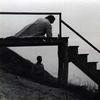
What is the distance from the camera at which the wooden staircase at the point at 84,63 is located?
2889 cm

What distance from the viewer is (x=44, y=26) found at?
27750mm

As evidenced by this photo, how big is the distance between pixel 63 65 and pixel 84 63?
1069mm

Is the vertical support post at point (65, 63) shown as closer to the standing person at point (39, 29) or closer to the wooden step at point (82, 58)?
the wooden step at point (82, 58)

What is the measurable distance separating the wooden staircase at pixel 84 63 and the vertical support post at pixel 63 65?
1.04 ft

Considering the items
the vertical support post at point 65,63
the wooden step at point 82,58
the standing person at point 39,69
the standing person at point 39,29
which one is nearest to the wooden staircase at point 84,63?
the wooden step at point 82,58

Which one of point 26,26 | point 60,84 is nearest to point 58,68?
point 60,84

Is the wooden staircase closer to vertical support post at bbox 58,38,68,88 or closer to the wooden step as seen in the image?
the wooden step

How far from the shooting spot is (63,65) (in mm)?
28672

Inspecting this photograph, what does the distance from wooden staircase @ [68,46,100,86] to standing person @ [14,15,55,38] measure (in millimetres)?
1673

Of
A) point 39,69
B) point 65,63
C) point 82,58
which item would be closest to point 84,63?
point 82,58

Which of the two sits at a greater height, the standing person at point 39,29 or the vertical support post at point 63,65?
the standing person at point 39,29

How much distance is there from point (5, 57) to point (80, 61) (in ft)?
13.4

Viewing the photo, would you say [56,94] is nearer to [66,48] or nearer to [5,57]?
[66,48]

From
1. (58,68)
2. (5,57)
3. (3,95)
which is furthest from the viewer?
(5,57)
